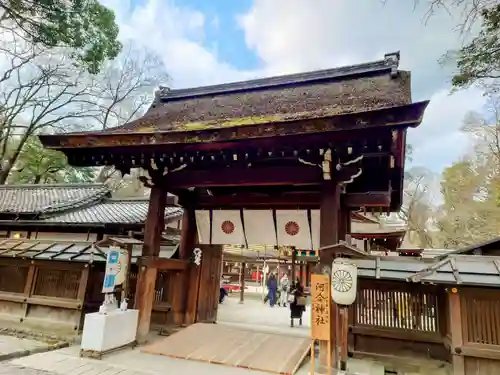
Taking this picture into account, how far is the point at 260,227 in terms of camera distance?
6.74m

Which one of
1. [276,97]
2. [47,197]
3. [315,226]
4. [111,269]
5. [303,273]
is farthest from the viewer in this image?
[303,273]

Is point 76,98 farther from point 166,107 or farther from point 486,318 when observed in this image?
point 486,318

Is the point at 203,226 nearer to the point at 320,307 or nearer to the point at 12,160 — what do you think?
the point at 320,307

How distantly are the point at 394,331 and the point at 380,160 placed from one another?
3.03 meters

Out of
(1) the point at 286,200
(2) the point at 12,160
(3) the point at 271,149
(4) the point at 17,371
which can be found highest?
(2) the point at 12,160

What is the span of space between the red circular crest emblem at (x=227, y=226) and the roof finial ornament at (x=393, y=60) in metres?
4.42

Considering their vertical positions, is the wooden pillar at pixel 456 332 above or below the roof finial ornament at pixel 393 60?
below

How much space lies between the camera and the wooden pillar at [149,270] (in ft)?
18.3

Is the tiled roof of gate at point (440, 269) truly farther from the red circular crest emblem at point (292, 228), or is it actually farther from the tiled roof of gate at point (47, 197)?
the tiled roof of gate at point (47, 197)

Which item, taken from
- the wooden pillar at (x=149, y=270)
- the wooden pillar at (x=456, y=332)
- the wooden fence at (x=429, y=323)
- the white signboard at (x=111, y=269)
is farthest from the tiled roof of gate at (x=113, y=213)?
the wooden pillar at (x=456, y=332)

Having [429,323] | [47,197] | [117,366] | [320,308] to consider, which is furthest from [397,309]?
[47,197]

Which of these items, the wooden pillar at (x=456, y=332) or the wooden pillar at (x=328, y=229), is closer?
the wooden pillar at (x=456, y=332)

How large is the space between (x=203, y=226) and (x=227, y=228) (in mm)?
575

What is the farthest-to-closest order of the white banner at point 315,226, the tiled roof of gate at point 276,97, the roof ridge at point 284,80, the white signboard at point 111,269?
the roof ridge at point 284,80 → the white banner at point 315,226 → the tiled roof of gate at point 276,97 → the white signboard at point 111,269
